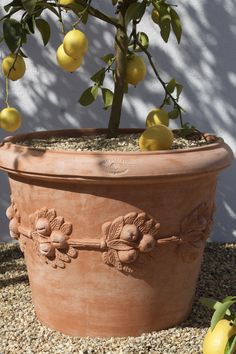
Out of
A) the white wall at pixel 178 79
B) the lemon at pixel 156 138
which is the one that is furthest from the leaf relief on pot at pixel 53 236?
the white wall at pixel 178 79

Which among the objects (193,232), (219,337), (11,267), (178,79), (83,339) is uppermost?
(178,79)

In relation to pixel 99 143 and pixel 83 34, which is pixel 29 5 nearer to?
pixel 83 34

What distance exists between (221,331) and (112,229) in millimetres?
487

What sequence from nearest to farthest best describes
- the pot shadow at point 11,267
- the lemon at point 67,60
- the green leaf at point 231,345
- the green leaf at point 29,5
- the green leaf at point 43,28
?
1. the green leaf at point 231,345
2. the green leaf at point 29,5
3. the lemon at point 67,60
4. the green leaf at point 43,28
5. the pot shadow at point 11,267

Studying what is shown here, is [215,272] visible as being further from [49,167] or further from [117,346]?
[49,167]

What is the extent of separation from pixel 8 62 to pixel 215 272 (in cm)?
148

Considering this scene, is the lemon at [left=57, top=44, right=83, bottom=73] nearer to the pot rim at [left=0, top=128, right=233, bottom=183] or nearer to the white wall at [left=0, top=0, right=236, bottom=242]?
the pot rim at [left=0, top=128, right=233, bottom=183]

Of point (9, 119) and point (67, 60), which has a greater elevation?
point (67, 60)

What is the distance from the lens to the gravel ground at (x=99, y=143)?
2.25 m

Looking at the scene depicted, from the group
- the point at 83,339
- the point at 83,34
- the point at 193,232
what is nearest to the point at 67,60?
the point at 83,34

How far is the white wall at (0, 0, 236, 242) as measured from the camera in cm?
315

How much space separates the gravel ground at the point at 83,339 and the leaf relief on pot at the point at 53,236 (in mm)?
309

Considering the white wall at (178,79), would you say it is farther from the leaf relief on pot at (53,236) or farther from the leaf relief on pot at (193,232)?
the leaf relief on pot at (53,236)

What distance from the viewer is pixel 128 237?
2.00m
